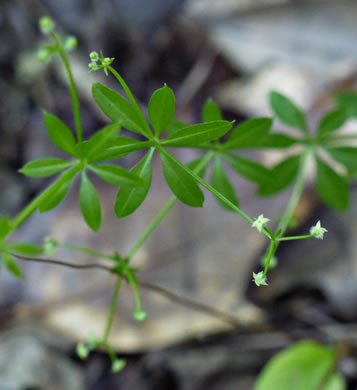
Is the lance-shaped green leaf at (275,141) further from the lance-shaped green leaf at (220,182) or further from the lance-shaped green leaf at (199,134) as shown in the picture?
the lance-shaped green leaf at (199,134)

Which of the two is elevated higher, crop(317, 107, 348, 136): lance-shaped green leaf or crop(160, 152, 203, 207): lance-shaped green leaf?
crop(317, 107, 348, 136): lance-shaped green leaf

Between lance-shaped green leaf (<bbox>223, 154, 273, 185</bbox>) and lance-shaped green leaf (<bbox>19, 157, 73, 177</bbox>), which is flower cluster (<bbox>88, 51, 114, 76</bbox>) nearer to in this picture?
lance-shaped green leaf (<bbox>19, 157, 73, 177</bbox>)

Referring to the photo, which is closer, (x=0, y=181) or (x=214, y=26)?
(x=0, y=181)

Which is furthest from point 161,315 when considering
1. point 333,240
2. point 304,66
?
point 304,66

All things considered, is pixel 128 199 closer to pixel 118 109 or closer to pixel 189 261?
pixel 118 109

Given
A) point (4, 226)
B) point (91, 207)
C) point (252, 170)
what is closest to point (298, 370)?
point (252, 170)

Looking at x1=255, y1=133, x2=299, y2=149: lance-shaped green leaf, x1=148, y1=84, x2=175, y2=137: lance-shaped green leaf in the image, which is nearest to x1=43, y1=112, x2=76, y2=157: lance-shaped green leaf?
x1=148, y1=84, x2=175, y2=137: lance-shaped green leaf

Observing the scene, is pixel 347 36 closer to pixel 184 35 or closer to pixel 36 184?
pixel 184 35

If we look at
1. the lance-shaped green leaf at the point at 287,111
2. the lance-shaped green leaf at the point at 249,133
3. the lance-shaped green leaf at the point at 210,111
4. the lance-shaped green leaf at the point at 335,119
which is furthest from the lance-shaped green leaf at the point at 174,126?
the lance-shaped green leaf at the point at 335,119
